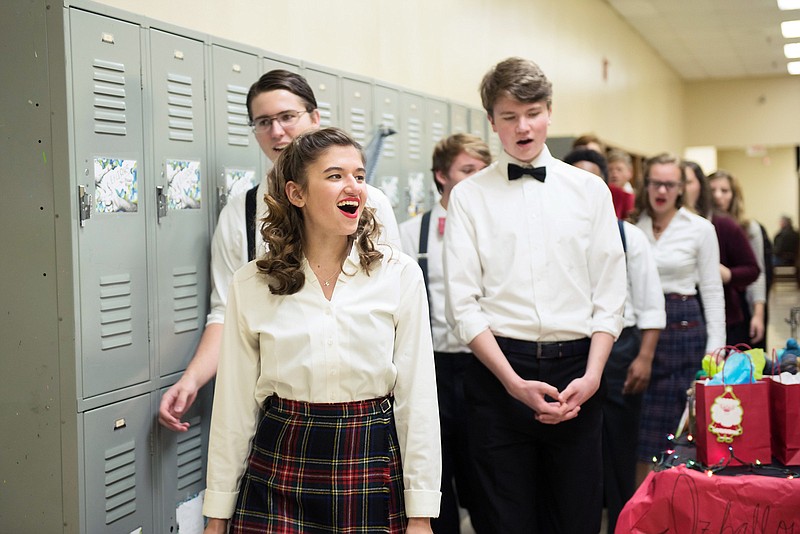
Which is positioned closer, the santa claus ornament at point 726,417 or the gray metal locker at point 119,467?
the santa claus ornament at point 726,417

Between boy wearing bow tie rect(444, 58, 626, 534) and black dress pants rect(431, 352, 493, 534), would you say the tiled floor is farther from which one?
boy wearing bow tie rect(444, 58, 626, 534)

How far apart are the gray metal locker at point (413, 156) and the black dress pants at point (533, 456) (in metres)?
2.15

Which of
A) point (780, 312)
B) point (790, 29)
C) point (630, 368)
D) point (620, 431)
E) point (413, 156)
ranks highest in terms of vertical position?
point (790, 29)

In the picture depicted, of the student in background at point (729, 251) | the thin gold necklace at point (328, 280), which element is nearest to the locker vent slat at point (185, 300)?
the thin gold necklace at point (328, 280)

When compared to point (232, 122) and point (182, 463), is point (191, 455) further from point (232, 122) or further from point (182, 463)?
point (232, 122)

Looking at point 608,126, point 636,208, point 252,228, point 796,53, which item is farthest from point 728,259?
point 796,53

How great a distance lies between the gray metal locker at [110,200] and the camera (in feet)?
8.64

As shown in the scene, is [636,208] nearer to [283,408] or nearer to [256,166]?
[256,166]

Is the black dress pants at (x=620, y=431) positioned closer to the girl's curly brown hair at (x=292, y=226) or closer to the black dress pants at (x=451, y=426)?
the black dress pants at (x=451, y=426)

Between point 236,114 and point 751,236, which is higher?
point 236,114

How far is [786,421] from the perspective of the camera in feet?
7.84

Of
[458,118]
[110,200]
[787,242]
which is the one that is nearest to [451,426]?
[110,200]

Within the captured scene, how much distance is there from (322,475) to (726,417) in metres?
1.15

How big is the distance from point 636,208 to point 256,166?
79.1 inches
